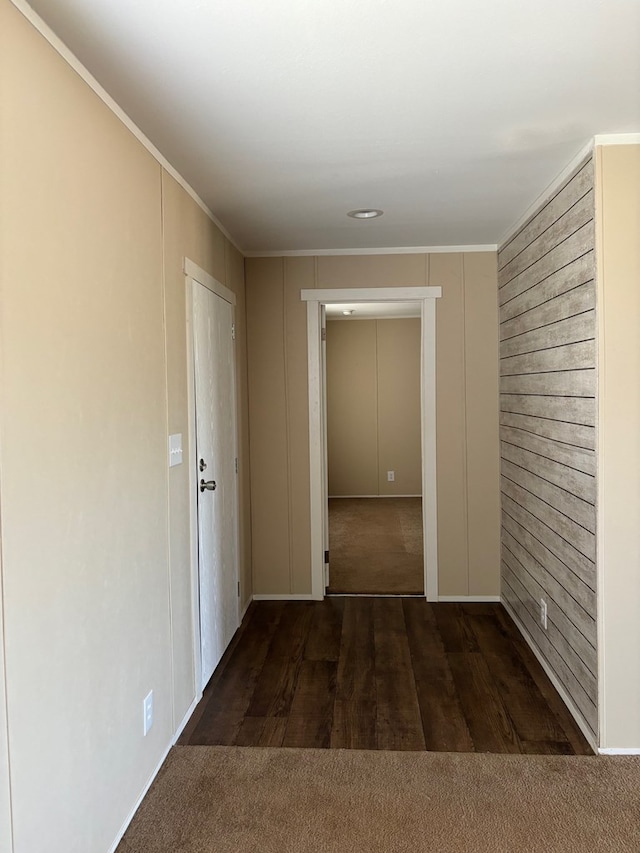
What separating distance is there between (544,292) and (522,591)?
1662 mm

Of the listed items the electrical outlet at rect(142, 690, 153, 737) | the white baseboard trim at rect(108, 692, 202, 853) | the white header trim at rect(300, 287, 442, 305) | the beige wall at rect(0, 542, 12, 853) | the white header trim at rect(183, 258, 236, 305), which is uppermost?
the white header trim at rect(300, 287, 442, 305)

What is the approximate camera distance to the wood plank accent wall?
2.50 meters

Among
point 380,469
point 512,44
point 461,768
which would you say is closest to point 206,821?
point 461,768

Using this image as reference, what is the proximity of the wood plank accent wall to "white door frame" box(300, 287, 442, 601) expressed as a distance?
20.3 inches

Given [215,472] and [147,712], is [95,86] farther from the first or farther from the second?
[147,712]

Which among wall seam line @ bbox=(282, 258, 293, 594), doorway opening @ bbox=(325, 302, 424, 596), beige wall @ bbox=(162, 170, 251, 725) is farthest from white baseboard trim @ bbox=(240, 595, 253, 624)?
doorway opening @ bbox=(325, 302, 424, 596)

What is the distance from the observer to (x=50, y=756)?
61.3 inches

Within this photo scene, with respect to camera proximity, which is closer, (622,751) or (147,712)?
(147,712)

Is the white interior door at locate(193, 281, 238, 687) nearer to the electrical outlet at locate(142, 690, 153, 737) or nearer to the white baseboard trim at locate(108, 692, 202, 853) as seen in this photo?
the white baseboard trim at locate(108, 692, 202, 853)

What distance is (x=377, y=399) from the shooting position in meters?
8.02

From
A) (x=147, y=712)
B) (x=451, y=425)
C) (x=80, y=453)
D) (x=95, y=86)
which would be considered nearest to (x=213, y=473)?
(x=147, y=712)

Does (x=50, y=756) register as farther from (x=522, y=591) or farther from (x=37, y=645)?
(x=522, y=591)

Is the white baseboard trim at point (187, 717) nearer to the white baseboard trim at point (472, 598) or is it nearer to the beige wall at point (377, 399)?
the white baseboard trim at point (472, 598)

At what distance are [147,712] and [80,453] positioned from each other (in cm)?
106
